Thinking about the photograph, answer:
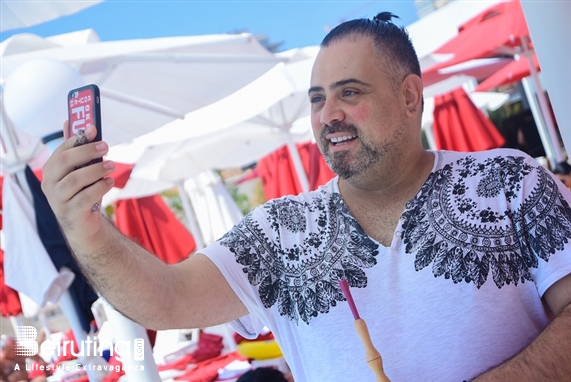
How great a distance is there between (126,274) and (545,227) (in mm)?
1092

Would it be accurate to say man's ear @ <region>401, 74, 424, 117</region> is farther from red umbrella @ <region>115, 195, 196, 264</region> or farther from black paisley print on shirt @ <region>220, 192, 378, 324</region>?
red umbrella @ <region>115, 195, 196, 264</region>

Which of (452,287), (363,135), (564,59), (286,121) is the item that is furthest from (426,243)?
(286,121)

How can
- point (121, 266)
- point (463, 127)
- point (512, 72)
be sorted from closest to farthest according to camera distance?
1. point (121, 266)
2. point (512, 72)
3. point (463, 127)

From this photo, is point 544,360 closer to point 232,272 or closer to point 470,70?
point 232,272

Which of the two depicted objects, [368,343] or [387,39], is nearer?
[368,343]

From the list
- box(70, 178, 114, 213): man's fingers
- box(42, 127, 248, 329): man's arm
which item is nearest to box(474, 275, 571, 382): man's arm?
box(42, 127, 248, 329): man's arm

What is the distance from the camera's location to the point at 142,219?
292 inches

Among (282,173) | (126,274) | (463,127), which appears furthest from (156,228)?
(126,274)

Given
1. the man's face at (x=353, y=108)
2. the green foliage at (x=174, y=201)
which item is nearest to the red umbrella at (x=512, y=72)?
the man's face at (x=353, y=108)

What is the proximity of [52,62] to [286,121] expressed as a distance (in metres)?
5.18

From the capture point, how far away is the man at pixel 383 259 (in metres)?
1.50

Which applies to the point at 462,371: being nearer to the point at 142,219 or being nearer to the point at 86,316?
the point at 86,316

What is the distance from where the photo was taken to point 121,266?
1.41m

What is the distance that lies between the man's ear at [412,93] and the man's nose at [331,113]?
262mm
